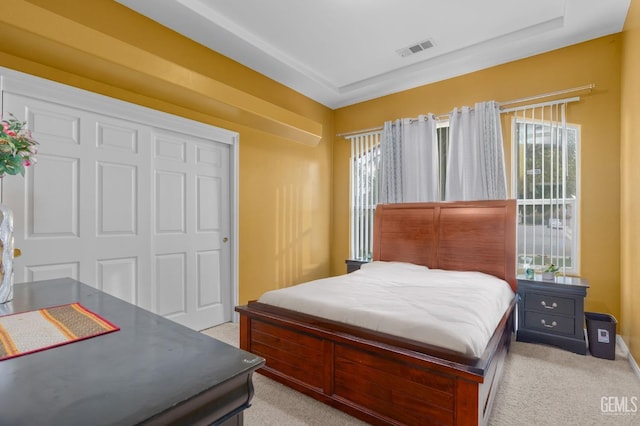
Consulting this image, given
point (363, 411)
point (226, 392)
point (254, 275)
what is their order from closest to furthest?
point (226, 392) → point (363, 411) → point (254, 275)

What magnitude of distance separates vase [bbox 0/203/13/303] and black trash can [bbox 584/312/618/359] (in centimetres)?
383

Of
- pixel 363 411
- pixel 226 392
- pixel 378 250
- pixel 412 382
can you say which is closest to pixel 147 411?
pixel 226 392

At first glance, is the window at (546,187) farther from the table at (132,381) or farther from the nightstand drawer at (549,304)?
the table at (132,381)

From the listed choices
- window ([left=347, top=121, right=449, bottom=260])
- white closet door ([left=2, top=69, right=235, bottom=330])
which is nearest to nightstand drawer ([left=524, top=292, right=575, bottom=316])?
window ([left=347, top=121, right=449, bottom=260])

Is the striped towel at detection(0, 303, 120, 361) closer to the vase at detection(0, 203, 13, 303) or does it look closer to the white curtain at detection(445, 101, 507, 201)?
the vase at detection(0, 203, 13, 303)

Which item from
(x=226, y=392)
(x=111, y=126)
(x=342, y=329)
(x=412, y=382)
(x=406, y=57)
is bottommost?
(x=412, y=382)

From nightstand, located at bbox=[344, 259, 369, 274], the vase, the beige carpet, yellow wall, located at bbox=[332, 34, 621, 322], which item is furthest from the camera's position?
nightstand, located at bbox=[344, 259, 369, 274]

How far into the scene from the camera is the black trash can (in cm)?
255

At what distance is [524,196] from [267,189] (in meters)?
2.88

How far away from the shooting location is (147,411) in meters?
0.56

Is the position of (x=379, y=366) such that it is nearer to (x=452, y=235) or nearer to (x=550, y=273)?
(x=452, y=235)

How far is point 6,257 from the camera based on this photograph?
132cm

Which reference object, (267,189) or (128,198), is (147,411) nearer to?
(128,198)

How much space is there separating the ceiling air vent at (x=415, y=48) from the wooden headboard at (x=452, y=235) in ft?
5.52
